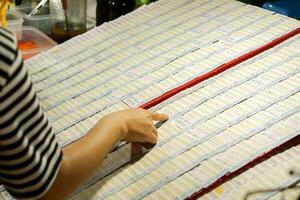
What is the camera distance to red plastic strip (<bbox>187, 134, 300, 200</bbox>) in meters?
0.93

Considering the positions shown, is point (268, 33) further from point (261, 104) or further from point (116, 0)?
point (116, 0)

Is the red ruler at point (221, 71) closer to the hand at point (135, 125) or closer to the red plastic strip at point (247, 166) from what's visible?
the red plastic strip at point (247, 166)

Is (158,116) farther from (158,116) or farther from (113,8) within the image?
(113,8)

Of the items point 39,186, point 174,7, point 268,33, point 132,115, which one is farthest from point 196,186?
point 174,7

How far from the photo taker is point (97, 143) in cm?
92

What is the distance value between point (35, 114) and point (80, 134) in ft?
1.51

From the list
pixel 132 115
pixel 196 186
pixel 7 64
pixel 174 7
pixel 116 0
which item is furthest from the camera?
pixel 116 0

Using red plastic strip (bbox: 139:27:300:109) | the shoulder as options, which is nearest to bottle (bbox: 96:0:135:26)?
red plastic strip (bbox: 139:27:300:109)

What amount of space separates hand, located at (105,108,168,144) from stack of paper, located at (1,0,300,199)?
1.5 inches

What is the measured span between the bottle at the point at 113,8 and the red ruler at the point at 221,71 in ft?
2.66

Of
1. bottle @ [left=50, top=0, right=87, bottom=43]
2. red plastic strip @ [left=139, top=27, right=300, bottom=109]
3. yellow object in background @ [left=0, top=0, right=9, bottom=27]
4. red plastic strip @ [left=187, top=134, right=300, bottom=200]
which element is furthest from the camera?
bottle @ [left=50, top=0, right=87, bottom=43]

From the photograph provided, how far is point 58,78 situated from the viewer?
1.44m

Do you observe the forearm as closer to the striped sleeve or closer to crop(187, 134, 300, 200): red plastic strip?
the striped sleeve

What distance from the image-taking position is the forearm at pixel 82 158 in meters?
0.82
